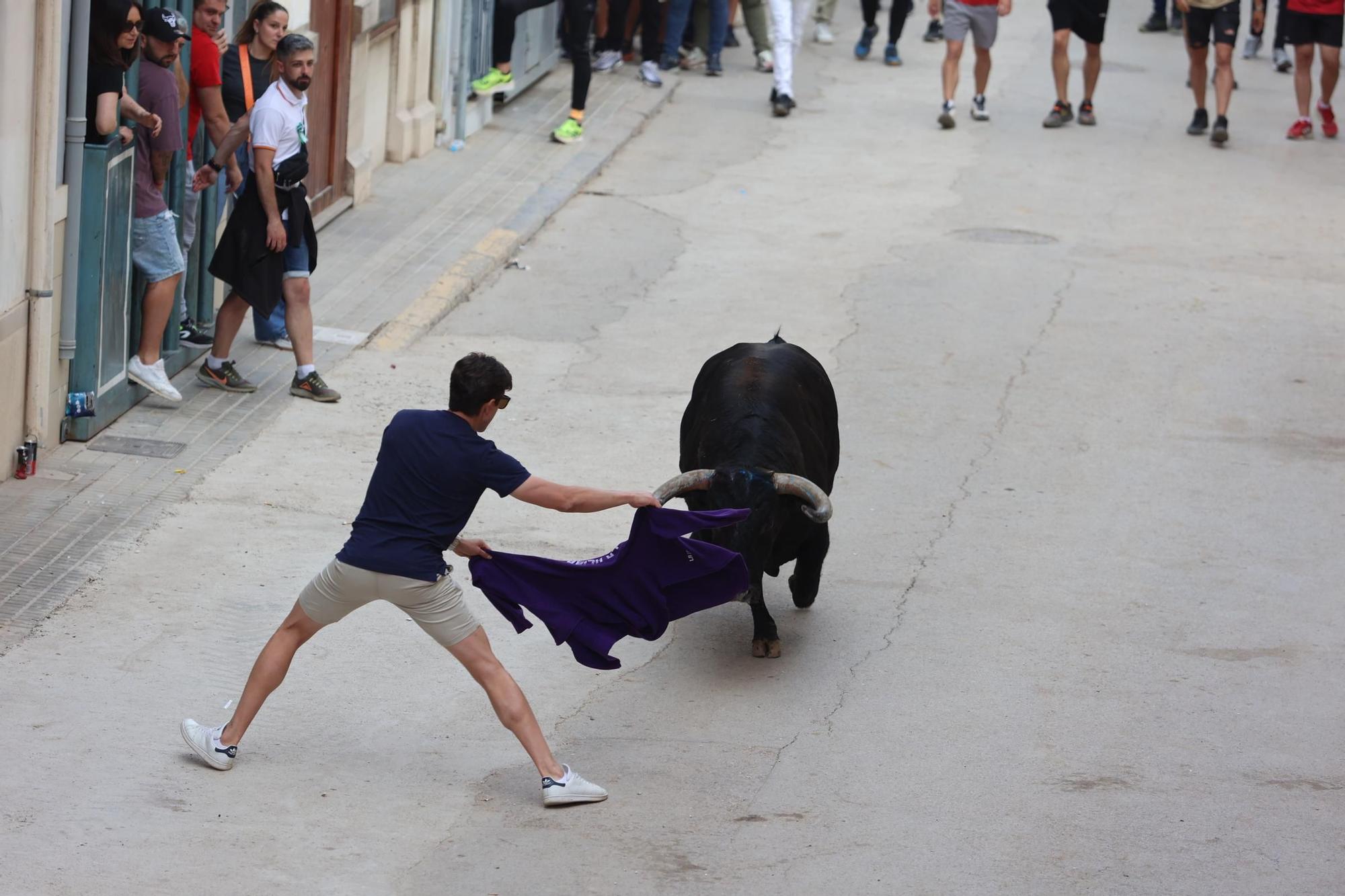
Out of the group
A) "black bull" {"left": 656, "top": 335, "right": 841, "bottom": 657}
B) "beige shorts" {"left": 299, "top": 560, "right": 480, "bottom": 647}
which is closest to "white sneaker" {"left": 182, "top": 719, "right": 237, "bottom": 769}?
"beige shorts" {"left": 299, "top": 560, "right": 480, "bottom": 647}

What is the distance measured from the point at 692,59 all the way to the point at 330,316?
9.53m

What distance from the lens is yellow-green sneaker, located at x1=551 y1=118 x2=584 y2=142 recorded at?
16656 mm

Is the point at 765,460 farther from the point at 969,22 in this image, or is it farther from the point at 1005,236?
the point at 969,22

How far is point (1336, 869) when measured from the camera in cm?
624

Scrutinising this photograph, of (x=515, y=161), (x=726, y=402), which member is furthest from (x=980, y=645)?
(x=515, y=161)

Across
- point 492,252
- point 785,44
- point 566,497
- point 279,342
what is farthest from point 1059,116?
point 566,497

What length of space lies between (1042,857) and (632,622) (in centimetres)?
175

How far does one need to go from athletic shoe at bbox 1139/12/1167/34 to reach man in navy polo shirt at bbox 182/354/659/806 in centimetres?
1994

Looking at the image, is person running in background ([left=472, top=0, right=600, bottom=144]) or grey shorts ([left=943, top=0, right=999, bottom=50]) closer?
person running in background ([left=472, top=0, right=600, bottom=144])

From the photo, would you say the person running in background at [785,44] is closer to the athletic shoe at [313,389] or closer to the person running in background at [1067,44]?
the person running in background at [1067,44]

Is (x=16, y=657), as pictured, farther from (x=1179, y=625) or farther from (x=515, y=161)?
(x=515, y=161)

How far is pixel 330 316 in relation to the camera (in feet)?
39.3

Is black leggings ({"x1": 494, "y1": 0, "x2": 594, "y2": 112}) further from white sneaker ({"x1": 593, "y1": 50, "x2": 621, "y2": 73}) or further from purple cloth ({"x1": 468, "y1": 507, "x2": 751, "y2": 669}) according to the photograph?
purple cloth ({"x1": 468, "y1": 507, "x2": 751, "y2": 669})

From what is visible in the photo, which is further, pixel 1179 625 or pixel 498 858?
pixel 1179 625
